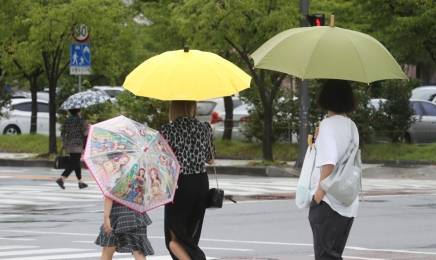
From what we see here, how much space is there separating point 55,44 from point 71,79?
5616mm

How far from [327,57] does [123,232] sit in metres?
2.06

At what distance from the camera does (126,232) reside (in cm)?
709

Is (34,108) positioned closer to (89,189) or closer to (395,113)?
(395,113)

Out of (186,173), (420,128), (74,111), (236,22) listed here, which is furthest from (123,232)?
(420,128)

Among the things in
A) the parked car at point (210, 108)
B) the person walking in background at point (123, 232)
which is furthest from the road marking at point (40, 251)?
the parked car at point (210, 108)

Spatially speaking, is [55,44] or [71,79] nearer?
[55,44]

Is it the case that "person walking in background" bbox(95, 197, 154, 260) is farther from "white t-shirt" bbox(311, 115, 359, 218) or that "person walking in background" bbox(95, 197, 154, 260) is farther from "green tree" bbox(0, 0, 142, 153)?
"green tree" bbox(0, 0, 142, 153)

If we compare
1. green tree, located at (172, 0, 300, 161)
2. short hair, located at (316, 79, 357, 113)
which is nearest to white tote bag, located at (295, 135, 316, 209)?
short hair, located at (316, 79, 357, 113)

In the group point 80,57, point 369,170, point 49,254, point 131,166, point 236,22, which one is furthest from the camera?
point 80,57

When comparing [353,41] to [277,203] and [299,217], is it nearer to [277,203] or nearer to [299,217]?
[299,217]

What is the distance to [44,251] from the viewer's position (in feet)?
32.8

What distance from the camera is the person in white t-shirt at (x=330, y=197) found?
20.4 ft

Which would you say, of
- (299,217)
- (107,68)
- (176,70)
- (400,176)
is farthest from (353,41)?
(107,68)

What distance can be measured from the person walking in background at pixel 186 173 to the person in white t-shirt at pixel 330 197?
43.0 inches
